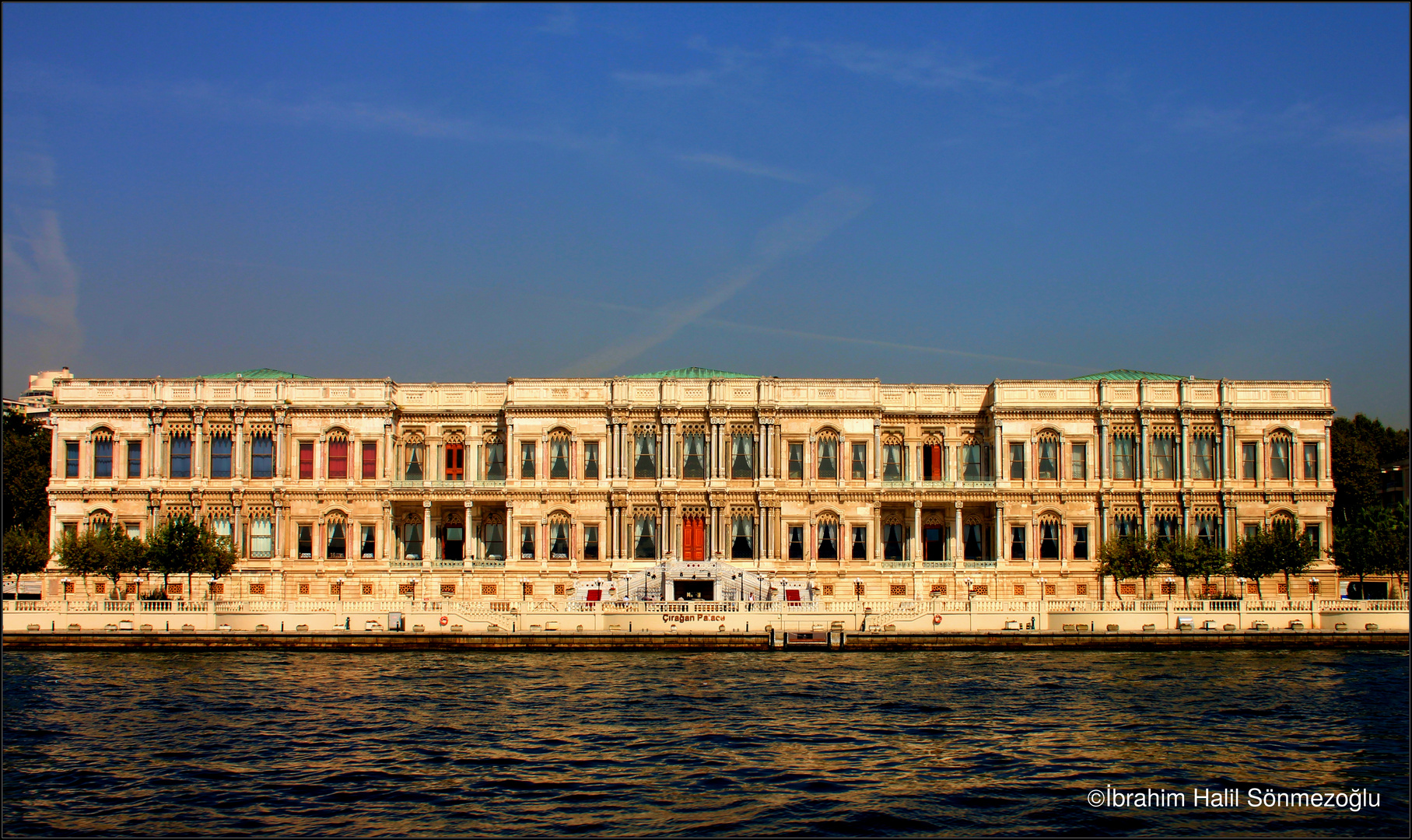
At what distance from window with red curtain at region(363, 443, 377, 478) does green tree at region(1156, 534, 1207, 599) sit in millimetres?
40592

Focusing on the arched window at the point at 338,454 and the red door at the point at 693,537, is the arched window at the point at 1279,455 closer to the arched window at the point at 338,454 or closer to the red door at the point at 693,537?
the red door at the point at 693,537

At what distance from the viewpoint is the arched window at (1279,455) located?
65250 mm

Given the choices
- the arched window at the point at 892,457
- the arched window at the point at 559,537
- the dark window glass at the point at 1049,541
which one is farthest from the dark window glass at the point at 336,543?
the dark window glass at the point at 1049,541

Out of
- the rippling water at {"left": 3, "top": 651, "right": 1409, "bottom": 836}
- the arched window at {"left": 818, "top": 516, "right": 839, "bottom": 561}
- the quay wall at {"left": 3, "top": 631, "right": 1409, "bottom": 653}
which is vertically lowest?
the rippling water at {"left": 3, "top": 651, "right": 1409, "bottom": 836}

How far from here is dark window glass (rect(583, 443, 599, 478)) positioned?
6569cm

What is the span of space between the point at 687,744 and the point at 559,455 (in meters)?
35.5

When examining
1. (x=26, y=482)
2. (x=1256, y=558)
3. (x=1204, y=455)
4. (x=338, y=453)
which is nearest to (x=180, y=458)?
(x=338, y=453)

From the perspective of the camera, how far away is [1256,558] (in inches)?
2351

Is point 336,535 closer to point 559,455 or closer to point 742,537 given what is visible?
point 559,455

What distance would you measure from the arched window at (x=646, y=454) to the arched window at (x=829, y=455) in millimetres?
8867

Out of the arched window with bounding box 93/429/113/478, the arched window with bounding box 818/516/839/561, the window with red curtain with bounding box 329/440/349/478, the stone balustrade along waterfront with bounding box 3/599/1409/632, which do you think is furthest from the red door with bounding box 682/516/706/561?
the arched window with bounding box 93/429/113/478

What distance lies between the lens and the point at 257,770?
28.7 m

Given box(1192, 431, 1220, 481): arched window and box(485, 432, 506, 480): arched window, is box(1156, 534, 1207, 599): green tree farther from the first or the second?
box(485, 432, 506, 480): arched window

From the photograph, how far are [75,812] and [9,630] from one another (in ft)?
102
